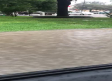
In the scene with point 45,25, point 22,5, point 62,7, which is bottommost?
point 45,25

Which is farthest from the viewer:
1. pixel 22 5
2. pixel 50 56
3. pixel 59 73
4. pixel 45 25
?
pixel 22 5

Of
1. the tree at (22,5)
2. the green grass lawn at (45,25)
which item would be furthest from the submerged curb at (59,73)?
the tree at (22,5)

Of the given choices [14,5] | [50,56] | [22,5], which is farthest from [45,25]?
[14,5]

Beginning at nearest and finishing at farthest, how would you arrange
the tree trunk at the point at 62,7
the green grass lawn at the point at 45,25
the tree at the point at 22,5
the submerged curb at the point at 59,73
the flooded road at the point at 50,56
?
the submerged curb at the point at 59,73, the flooded road at the point at 50,56, the green grass lawn at the point at 45,25, the tree at the point at 22,5, the tree trunk at the point at 62,7

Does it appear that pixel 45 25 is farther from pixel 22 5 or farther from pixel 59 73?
pixel 59 73

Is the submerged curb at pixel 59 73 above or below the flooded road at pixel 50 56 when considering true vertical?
above

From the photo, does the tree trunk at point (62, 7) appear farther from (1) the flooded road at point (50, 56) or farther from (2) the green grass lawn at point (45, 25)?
(1) the flooded road at point (50, 56)

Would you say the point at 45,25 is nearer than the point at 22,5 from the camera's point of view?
Yes

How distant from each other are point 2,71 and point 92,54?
2.12 m

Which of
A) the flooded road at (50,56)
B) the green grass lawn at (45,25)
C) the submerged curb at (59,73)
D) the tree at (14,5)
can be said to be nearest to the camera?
the submerged curb at (59,73)

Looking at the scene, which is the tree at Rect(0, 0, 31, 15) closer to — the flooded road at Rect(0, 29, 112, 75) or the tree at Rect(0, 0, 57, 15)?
the tree at Rect(0, 0, 57, 15)

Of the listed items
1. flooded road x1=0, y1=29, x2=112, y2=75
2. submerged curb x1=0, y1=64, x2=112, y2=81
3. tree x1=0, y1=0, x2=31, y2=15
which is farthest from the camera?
tree x1=0, y1=0, x2=31, y2=15

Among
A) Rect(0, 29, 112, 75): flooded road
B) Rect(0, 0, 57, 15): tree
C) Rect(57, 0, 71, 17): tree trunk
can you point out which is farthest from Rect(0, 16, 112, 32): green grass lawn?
Rect(57, 0, 71, 17): tree trunk

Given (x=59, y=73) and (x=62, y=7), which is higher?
(x=62, y=7)
